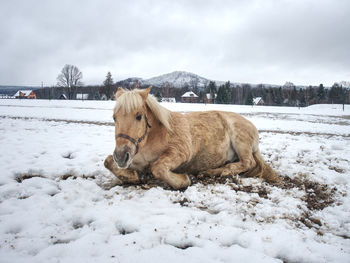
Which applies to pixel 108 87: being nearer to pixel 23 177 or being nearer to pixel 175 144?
pixel 23 177

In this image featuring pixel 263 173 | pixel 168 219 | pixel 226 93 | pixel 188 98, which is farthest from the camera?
pixel 188 98

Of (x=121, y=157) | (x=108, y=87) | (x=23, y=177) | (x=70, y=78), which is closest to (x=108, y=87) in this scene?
(x=108, y=87)

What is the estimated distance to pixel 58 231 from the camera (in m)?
1.97

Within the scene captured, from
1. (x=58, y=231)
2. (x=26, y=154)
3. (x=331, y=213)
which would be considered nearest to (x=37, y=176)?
(x=26, y=154)

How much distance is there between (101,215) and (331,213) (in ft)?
9.63

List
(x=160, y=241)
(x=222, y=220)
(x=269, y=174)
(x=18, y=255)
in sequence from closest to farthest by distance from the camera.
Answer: (x=18, y=255), (x=160, y=241), (x=222, y=220), (x=269, y=174)

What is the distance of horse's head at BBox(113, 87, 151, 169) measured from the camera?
2426mm

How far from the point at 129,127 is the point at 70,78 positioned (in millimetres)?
78684

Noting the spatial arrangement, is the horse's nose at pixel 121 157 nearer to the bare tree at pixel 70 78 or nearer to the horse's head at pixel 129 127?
the horse's head at pixel 129 127

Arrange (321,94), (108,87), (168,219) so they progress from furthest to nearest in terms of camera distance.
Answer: (321,94) < (108,87) < (168,219)

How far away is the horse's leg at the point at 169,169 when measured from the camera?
9.39 feet

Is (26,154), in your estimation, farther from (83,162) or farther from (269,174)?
(269,174)

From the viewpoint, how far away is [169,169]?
2932 millimetres

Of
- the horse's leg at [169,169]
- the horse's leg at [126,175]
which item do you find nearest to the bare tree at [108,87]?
the horse's leg at [126,175]
